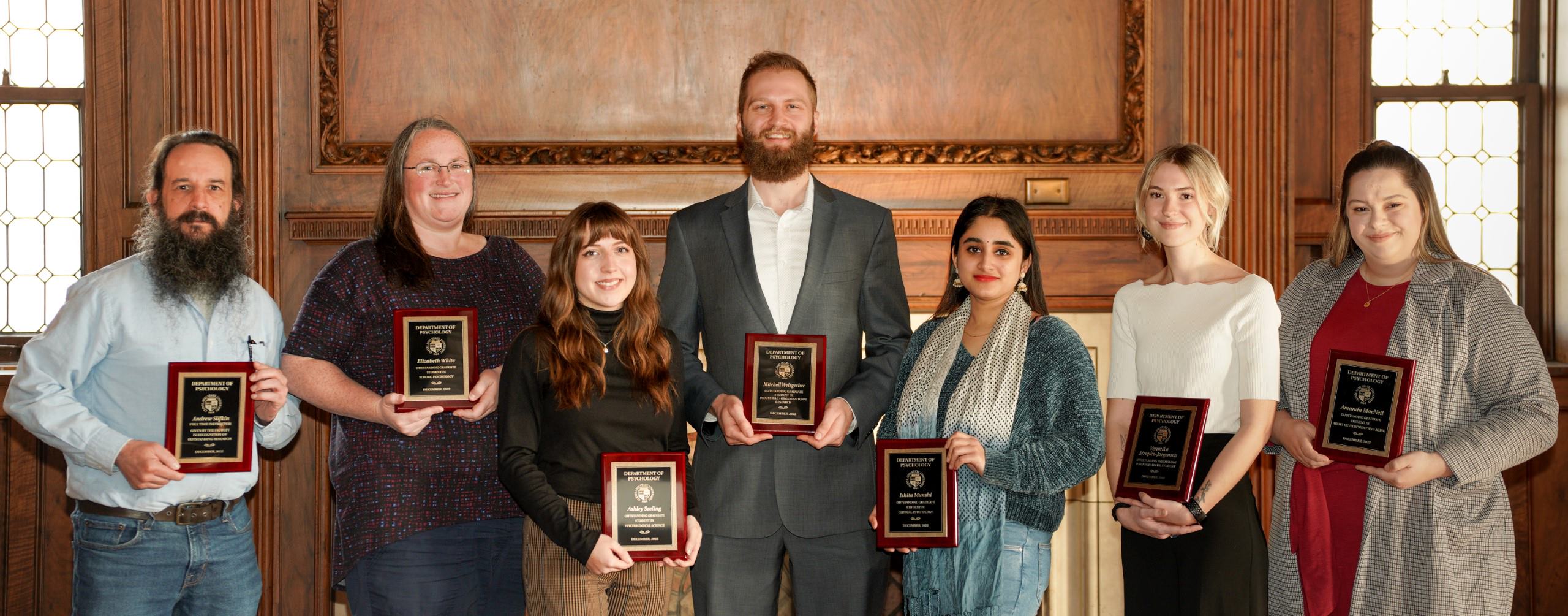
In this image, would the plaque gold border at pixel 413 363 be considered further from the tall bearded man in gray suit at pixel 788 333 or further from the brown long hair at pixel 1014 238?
the brown long hair at pixel 1014 238

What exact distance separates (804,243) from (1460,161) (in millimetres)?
3334

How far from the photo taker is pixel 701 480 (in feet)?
9.77

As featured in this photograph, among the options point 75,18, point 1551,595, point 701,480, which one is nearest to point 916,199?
point 701,480

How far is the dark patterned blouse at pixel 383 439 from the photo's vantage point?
2783mm

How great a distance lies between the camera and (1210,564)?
2658mm

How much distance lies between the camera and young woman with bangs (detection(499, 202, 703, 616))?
2588 mm

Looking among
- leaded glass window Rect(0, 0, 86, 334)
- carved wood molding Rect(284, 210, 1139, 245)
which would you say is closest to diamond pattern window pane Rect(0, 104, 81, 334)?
leaded glass window Rect(0, 0, 86, 334)

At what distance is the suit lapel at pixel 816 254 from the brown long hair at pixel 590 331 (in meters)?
0.40

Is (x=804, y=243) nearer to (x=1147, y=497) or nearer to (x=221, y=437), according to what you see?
(x=1147, y=497)

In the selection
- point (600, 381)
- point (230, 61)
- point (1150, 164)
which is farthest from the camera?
point (230, 61)

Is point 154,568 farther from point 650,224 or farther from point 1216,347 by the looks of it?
point 1216,347

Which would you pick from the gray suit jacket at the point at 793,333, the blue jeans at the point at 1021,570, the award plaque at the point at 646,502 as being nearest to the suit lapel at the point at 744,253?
the gray suit jacket at the point at 793,333

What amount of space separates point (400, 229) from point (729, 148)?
158 centimetres

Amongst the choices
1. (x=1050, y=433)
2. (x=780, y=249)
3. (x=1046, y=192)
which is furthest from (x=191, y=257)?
(x=1046, y=192)
